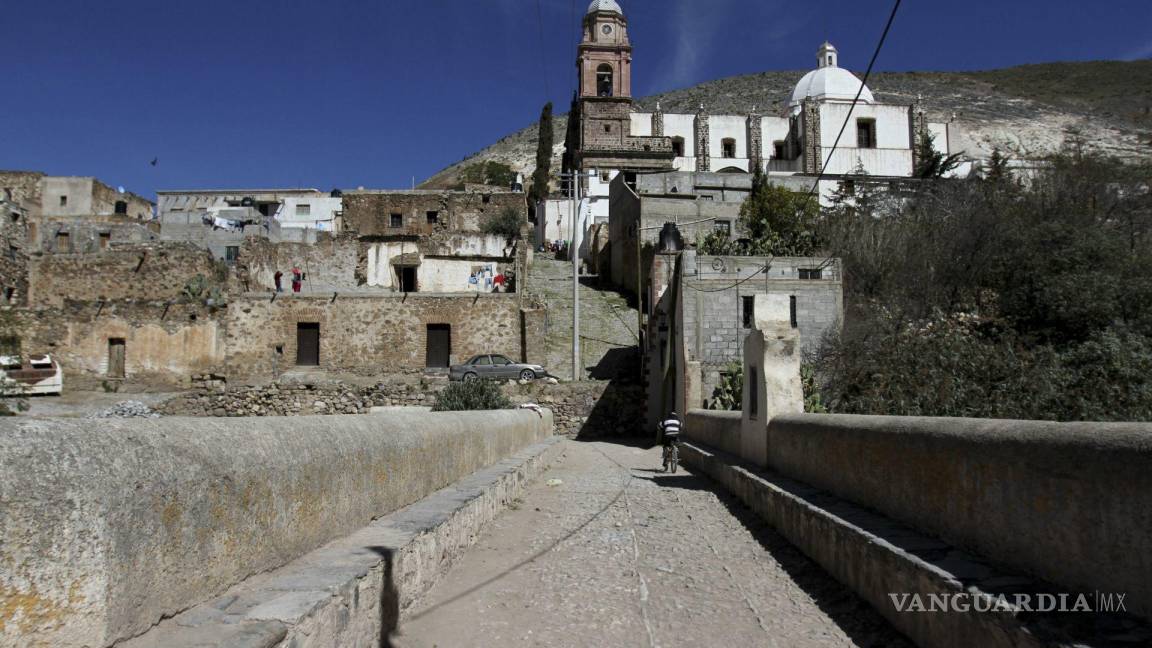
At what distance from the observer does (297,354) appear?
3045cm

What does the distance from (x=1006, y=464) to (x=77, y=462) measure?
4.27 m

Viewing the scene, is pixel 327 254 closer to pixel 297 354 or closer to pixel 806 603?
pixel 297 354

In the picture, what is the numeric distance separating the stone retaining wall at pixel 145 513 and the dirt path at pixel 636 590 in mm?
1339

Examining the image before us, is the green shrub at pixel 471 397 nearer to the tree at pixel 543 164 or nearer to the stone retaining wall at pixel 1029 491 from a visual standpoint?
the stone retaining wall at pixel 1029 491

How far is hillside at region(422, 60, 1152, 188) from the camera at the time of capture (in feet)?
264

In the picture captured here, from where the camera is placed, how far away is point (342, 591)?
3.40 metres

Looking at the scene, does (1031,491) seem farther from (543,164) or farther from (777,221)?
(543,164)

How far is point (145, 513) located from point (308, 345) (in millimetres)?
29436

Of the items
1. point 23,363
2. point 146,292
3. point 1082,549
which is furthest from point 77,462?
point 146,292

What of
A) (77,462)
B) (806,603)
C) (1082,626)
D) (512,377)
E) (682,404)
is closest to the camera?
(77,462)

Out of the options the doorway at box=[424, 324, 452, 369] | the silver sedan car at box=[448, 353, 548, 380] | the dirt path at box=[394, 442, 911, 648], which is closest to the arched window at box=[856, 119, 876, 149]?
the doorway at box=[424, 324, 452, 369]

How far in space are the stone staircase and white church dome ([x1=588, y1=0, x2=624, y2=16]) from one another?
28.4m

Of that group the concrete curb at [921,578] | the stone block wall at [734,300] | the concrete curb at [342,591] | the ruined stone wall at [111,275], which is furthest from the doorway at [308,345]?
the concrete curb at [342,591]

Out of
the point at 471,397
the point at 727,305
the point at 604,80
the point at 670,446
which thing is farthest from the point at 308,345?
the point at 604,80
